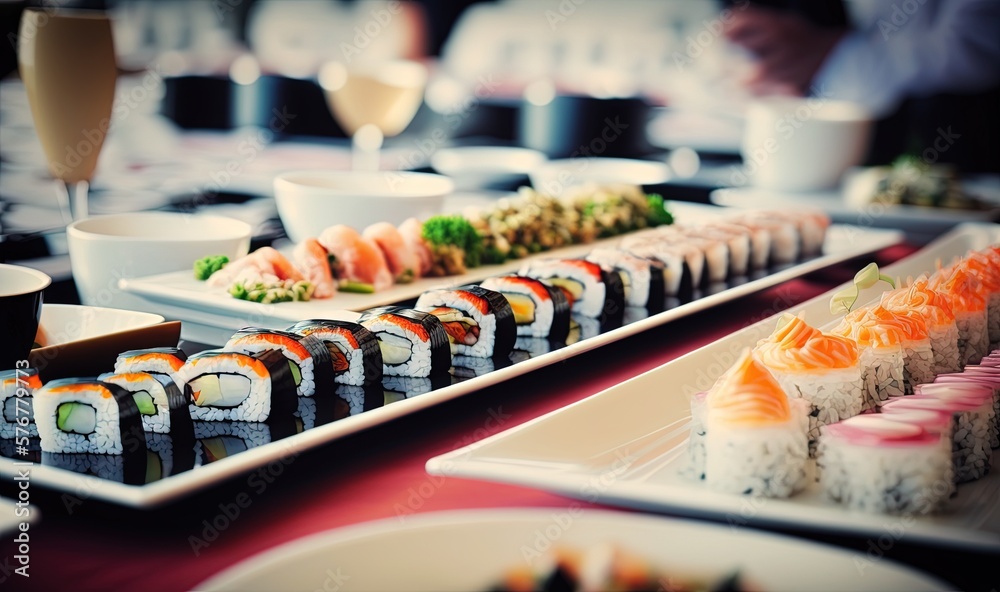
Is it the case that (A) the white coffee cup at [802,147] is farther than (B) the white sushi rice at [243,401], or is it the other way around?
(A) the white coffee cup at [802,147]

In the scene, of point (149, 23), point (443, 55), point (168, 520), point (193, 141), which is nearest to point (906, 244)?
point (168, 520)

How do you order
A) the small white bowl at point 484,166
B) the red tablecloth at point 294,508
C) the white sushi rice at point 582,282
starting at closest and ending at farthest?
the red tablecloth at point 294,508
the white sushi rice at point 582,282
the small white bowl at point 484,166

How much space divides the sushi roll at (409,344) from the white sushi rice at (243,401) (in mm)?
270

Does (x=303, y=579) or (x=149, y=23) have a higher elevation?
(x=149, y=23)

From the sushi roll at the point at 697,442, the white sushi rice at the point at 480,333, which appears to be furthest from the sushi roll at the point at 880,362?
the white sushi rice at the point at 480,333

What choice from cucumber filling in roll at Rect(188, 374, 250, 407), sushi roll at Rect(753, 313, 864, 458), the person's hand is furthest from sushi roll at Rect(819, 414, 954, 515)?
the person's hand

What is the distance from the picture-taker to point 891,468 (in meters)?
1.16

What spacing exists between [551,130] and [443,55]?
498cm

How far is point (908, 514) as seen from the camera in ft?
3.84

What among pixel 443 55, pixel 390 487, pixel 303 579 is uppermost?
pixel 443 55

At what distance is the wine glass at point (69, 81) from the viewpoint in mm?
2219

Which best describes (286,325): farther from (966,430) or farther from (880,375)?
(966,430)

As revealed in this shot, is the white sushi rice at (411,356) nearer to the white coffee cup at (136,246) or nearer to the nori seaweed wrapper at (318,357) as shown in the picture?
the nori seaweed wrapper at (318,357)

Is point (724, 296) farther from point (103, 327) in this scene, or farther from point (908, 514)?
point (103, 327)
